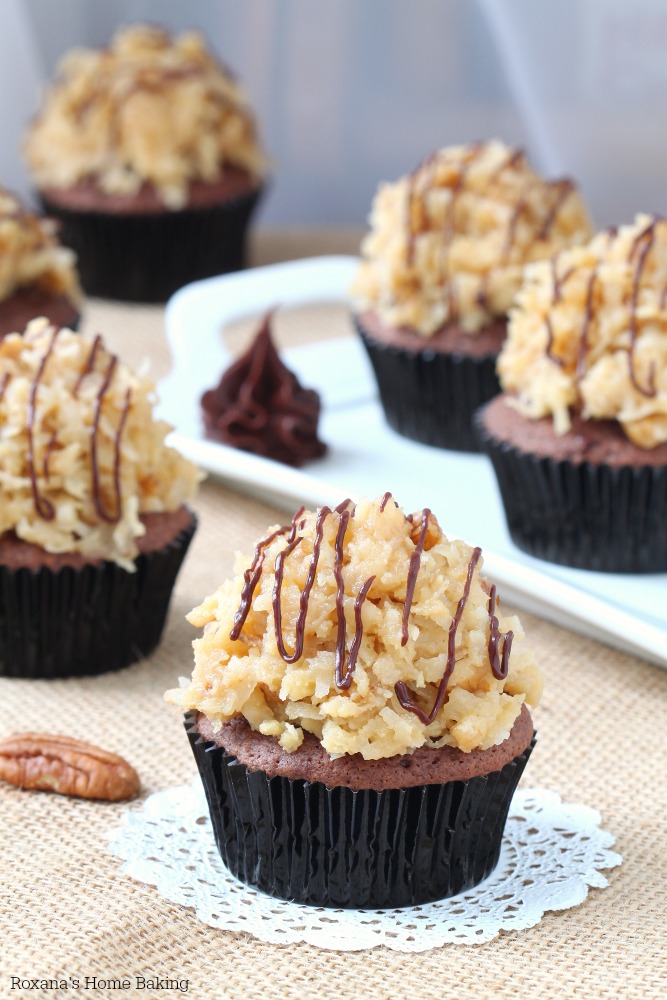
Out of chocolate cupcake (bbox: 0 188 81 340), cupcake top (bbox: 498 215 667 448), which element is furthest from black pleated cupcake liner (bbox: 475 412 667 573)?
chocolate cupcake (bbox: 0 188 81 340)

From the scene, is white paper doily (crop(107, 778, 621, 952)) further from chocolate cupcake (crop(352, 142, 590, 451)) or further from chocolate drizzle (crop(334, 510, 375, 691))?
chocolate cupcake (crop(352, 142, 590, 451))

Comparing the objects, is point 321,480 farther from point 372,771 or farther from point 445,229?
point 372,771

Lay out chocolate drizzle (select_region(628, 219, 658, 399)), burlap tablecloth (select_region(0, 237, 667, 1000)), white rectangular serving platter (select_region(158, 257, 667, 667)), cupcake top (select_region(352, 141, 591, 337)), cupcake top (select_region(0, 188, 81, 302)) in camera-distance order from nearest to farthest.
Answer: burlap tablecloth (select_region(0, 237, 667, 1000)) → white rectangular serving platter (select_region(158, 257, 667, 667)) → chocolate drizzle (select_region(628, 219, 658, 399)) → cupcake top (select_region(352, 141, 591, 337)) → cupcake top (select_region(0, 188, 81, 302))

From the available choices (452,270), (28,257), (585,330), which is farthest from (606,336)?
(28,257)

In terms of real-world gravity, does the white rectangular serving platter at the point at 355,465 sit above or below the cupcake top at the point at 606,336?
below

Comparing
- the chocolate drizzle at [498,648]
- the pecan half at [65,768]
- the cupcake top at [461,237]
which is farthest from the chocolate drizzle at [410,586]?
the cupcake top at [461,237]

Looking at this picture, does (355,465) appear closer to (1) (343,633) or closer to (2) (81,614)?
(2) (81,614)

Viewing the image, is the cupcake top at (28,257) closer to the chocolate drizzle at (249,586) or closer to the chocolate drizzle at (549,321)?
the chocolate drizzle at (549,321)
